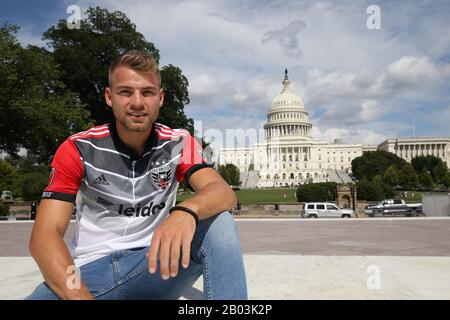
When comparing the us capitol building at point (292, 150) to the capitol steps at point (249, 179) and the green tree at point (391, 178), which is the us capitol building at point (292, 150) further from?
the green tree at point (391, 178)

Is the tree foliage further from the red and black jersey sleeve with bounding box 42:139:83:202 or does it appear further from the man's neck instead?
the red and black jersey sleeve with bounding box 42:139:83:202

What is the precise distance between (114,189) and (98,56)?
30.2m

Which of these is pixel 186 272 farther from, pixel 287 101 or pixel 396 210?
pixel 287 101

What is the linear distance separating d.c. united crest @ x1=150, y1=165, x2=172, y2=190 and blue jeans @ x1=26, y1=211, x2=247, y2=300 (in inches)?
14.5

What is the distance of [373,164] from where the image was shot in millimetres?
97312

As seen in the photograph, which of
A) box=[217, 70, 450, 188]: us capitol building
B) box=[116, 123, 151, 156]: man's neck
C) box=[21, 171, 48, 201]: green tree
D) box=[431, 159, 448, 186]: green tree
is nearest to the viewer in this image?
box=[116, 123, 151, 156]: man's neck

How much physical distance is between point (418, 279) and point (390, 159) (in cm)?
10639

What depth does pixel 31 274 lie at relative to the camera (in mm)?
5277

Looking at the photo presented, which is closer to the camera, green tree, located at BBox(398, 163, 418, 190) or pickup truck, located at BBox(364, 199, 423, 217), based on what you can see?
pickup truck, located at BBox(364, 199, 423, 217)

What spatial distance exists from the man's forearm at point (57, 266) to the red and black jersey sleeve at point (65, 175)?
211 millimetres

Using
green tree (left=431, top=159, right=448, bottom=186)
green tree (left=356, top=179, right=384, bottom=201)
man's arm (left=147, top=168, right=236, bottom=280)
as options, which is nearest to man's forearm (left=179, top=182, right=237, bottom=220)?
man's arm (left=147, top=168, right=236, bottom=280)

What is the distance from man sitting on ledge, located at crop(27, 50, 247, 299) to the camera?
1.84 metres

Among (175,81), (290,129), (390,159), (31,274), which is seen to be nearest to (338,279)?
(31,274)
